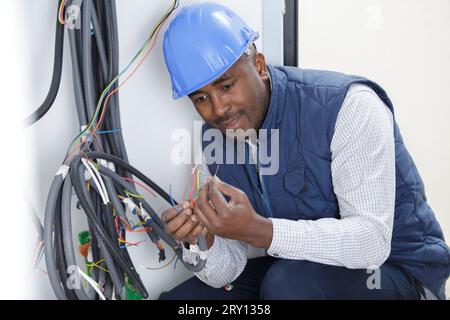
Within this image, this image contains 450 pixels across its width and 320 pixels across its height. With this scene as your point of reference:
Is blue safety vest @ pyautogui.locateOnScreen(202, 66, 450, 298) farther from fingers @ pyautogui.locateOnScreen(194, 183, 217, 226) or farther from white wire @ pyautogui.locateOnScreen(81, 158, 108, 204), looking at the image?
white wire @ pyautogui.locateOnScreen(81, 158, 108, 204)

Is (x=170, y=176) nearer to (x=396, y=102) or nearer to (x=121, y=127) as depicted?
(x=121, y=127)

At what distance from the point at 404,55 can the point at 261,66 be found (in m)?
0.72

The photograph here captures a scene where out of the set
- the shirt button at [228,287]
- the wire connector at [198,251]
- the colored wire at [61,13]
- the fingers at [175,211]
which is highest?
the colored wire at [61,13]

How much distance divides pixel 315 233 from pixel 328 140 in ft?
0.74

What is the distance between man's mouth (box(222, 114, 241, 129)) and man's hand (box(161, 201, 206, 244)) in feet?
0.75

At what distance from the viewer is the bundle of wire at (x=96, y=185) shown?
0.99m

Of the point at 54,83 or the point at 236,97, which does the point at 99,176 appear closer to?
the point at 54,83

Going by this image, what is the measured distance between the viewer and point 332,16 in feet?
5.11

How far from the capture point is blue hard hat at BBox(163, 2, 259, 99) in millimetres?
1055

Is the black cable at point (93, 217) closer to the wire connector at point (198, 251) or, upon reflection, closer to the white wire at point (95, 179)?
the white wire at point (95, 179)

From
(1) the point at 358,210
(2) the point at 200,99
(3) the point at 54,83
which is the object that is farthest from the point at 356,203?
(3) the point at 54,83

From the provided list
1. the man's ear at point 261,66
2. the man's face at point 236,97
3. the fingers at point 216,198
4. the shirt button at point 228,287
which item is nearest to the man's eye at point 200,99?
the man's face at point 236,97

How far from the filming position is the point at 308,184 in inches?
45.9
